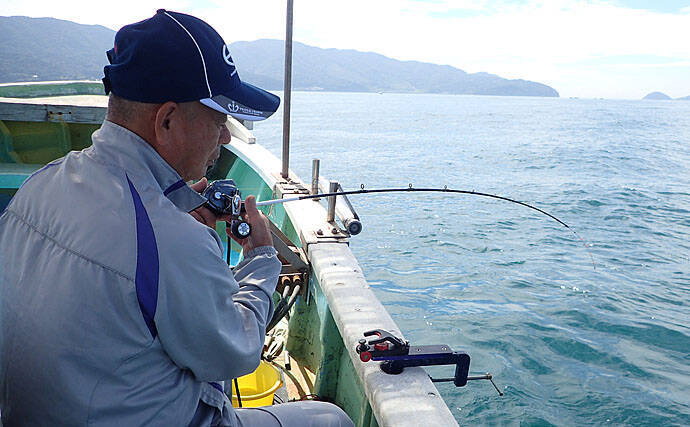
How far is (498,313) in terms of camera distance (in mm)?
6656

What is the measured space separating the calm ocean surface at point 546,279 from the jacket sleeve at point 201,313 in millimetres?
3774

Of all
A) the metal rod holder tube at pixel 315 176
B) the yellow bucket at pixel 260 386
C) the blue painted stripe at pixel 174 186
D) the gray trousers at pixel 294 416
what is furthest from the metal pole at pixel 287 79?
the blue painted stripe at pixel 174 186

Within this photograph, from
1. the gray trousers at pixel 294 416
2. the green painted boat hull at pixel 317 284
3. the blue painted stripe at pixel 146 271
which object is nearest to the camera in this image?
the blue painted stripe at pixel 146 271

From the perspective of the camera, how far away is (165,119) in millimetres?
1164

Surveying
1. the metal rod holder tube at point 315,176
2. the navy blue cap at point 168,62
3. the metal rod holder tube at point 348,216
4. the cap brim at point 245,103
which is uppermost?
the navy blue cap at point 168,62

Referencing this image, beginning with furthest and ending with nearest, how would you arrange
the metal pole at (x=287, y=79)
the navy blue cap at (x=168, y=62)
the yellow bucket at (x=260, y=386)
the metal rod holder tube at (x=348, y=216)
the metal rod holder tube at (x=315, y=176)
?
the metal rod holder tube at (x=315, y=176) → the metal pole at (x=287, y=79) → the metal rod holder tube at (x=348, y=216) → the yellow bucket at (x=260, y=386) → the navy blue cap at (x=168, y=62)

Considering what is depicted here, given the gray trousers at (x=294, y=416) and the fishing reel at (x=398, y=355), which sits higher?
the fishing reel at (x=398, y=355)

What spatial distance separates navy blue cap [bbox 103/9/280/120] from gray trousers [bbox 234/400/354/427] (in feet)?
3.17

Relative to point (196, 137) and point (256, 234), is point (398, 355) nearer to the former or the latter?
point (256, 234)

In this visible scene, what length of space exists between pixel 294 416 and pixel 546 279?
22.5 feet

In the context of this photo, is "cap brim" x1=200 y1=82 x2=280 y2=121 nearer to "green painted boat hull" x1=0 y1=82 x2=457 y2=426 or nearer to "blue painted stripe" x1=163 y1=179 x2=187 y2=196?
"blue painted stripe" x1=163 y1=179 x2=187 y2=196

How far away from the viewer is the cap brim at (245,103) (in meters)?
1.22

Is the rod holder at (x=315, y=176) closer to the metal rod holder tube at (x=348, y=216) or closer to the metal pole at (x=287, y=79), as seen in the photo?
the metal rod holder tube at (x=348, y=216)

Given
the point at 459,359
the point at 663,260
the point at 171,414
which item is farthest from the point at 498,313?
the point at 171,414
